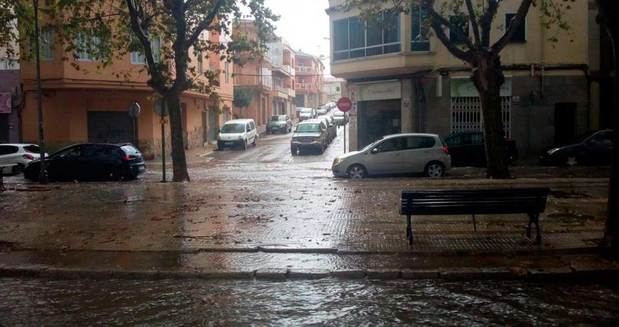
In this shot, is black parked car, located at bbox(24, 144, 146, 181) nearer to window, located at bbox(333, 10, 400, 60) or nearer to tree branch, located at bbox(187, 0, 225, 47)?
tree branch, located at bbox(187, 0, 225, 47)

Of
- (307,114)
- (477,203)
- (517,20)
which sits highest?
(517,20)

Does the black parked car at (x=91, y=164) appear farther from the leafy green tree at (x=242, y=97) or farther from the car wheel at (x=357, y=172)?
the leafy green tree at (x=242, y=97)

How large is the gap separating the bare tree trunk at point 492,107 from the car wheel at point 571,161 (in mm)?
6856

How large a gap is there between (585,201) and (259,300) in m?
8.50

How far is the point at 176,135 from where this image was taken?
1986 centimetres

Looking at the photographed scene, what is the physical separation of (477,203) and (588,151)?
53.8 ft

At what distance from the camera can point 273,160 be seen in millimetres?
31359

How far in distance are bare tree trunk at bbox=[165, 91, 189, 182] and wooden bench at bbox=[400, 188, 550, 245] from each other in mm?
12476

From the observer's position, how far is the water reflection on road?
5941 millimetres

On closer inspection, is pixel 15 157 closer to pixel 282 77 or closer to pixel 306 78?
pixel 282 77

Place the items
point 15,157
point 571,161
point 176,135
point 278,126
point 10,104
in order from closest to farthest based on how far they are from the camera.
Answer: point 176,135
point 571,161
point 15,157
point 10,104
point 278,126

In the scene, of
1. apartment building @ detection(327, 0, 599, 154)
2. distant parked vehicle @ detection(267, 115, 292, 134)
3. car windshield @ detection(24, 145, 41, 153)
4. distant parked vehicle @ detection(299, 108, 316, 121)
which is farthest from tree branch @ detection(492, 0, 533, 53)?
distant parked vehicle @ detection(299, 108, 316, 121)

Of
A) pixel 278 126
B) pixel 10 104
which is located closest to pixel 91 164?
pixel 10 104

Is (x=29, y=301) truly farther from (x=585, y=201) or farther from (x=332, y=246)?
(x=585, y=201)
